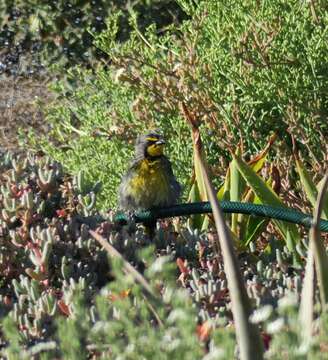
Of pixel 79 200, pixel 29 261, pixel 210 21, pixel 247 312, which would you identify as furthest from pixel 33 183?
pixel 210 21

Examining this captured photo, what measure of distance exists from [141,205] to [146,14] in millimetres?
6337

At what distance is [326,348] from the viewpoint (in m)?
1.79

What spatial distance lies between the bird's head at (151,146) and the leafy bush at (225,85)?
0.38 meters

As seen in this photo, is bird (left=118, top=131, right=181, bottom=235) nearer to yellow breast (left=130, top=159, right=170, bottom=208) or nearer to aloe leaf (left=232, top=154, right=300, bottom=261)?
yellow breast (left=130, top=159, right=170, bottom=208)

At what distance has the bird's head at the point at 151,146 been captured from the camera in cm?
455

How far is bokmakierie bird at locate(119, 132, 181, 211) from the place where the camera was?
4242 millimetres

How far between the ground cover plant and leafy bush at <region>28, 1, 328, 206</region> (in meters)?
0.01

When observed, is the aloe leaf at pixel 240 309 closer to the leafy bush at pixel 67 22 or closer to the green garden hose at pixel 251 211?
the green garden hose at pixel 251 211

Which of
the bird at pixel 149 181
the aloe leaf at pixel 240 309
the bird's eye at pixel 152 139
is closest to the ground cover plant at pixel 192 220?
the aloe leaf at pixel 240 309

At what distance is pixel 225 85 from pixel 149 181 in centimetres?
113

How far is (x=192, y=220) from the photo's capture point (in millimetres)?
3785

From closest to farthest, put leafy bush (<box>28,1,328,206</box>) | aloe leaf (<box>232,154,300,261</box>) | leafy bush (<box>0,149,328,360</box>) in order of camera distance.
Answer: leafy bush (<box>0,149,328,360</box>) → aloe leaf (<box>232,154,300,261</box>) → leafy bush (<box>28,1,328,206</box>)

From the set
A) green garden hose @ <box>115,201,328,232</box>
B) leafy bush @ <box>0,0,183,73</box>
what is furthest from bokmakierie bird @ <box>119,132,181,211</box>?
leafy bush @ <box>0,0,183,73</box>

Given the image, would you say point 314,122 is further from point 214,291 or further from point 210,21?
point 214,291
